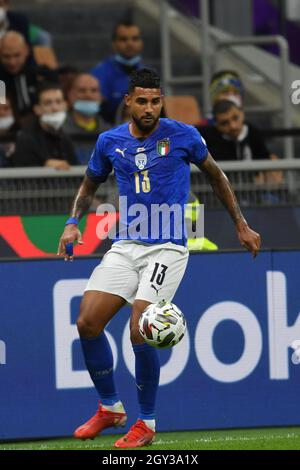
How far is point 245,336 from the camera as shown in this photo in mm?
9875

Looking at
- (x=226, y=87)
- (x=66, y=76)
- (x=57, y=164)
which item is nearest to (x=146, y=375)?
(x=57, y=164)

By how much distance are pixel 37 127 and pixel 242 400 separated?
11.4 feet

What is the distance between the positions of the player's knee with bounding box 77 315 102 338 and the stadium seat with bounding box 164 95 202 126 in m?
5.63

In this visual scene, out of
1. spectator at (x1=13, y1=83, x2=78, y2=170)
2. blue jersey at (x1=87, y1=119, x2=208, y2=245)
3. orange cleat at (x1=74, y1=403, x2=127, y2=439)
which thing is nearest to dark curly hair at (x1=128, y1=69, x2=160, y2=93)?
blue jersey at (x1=87, y1=119, x2=208, y2=245)

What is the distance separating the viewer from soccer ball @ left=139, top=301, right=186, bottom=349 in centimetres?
820

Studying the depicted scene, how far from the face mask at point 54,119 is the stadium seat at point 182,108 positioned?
2054 millimetres

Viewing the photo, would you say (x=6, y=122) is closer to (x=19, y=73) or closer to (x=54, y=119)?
(x=19, y=73)

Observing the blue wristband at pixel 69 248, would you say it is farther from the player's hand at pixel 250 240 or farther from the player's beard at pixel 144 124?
the player's hand at pixel 250 240

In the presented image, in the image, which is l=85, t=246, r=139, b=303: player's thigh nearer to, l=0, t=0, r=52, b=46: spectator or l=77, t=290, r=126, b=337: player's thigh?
l=77, t=290, r=126, b=337: player's thigh

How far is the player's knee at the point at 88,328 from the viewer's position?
853cm

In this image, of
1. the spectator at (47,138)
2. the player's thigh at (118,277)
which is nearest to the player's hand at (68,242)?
the player's thigh at (118,277)

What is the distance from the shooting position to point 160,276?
8.52 m

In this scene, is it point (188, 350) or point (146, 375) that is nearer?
point (146, 375)

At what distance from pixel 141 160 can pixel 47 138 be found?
3.50 m
